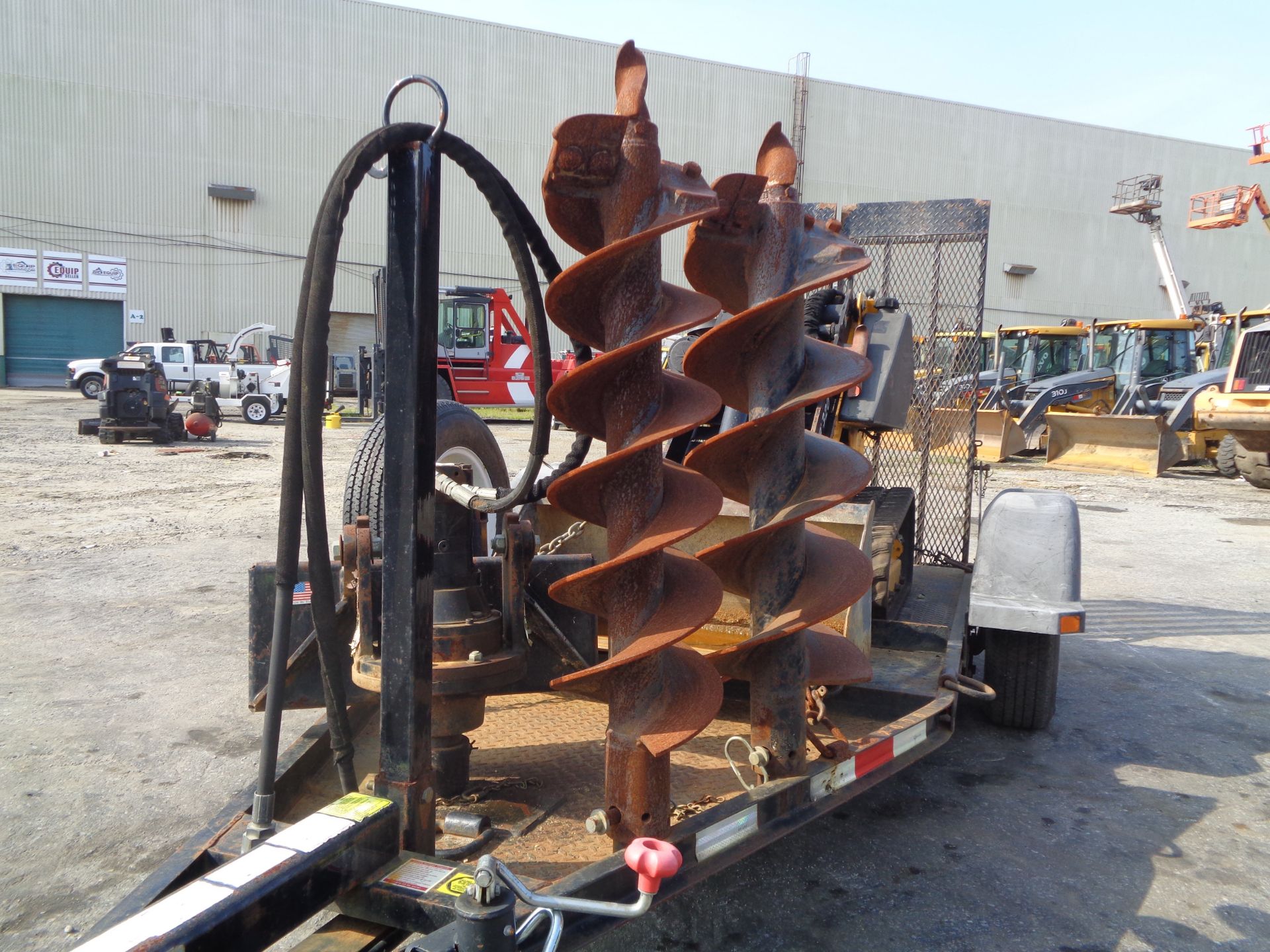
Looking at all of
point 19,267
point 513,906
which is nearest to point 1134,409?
point 513,906

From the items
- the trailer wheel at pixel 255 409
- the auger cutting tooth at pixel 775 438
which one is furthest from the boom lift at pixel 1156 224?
the auger cutting tooth at pixel 775 438

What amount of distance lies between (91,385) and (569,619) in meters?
29.1

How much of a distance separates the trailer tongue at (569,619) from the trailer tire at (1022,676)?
750mm

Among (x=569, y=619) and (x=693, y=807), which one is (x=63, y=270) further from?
(x=693, y=807)

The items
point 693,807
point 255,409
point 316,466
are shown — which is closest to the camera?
point 316,466

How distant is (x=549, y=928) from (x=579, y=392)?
109 centimetres

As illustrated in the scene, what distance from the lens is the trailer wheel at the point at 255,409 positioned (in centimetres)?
2106

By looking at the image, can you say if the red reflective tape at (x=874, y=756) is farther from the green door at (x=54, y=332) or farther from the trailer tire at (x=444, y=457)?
the green door at (x=54, y=332)

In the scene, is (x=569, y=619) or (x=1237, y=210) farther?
(x=1237, y=210)

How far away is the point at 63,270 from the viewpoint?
31.0m

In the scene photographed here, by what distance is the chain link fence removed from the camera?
491cm

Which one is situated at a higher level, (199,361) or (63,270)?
(63,270)

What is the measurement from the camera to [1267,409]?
485 inches

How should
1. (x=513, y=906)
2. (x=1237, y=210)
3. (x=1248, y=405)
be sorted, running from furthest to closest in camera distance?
(x=1237, y=210) < (x=1248, y=405) < (x=513, y=906)
